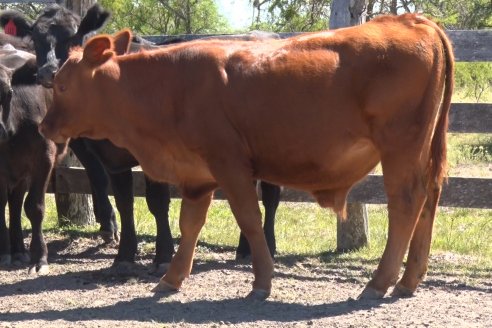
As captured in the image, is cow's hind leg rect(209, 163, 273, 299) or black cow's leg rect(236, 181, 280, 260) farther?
black cow's leg rect(236, 181, 280, 260)

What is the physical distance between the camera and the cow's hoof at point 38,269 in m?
8.34

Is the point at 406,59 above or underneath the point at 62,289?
above

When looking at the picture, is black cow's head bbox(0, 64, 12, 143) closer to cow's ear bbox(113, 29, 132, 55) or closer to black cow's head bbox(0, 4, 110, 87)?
black cow's head bbox(0, 4, 110, 87)

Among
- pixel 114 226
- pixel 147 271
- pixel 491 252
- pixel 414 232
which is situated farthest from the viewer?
pixel 114 226

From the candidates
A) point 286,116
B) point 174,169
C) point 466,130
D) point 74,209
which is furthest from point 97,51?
point 74,209

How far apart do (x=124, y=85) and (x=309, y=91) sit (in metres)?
1.38

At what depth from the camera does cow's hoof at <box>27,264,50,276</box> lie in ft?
27.3

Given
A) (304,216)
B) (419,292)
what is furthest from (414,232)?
(304,216)

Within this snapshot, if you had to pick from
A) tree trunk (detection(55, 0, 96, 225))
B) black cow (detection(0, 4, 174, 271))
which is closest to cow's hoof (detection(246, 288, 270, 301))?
black cow (detection(0, 4, 174, 271))

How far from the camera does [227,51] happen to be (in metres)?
7.07

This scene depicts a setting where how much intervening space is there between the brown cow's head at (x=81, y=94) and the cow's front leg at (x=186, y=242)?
871 mm

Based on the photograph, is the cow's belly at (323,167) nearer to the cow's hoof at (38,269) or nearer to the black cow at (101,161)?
the black cow at (101,161)

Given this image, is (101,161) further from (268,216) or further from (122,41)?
(268,216)

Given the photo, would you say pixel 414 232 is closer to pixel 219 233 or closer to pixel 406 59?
pixel 406 59
